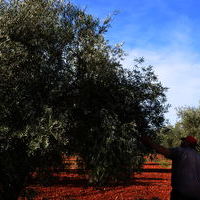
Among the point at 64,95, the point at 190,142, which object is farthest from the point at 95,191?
the point at 190,142

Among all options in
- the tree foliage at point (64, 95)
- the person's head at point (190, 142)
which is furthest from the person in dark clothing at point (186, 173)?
the tree foliage at point (64, 95)

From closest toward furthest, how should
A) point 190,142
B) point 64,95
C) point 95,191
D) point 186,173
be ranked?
point 186,173 < point 190,142 < point 64,95 < point 95,191

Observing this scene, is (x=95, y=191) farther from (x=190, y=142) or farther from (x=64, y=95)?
(x=190, y=142)

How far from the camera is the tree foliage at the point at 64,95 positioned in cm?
1123

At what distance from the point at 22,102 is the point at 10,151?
187 cm

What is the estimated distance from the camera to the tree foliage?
11.2m

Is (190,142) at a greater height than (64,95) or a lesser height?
lesser

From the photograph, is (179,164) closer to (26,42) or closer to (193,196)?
(193,196)

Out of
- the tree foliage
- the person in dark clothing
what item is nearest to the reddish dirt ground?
the tree foliage

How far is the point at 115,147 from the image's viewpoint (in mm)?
11352

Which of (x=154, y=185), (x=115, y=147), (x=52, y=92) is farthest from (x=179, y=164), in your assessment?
(x=154, y=185)

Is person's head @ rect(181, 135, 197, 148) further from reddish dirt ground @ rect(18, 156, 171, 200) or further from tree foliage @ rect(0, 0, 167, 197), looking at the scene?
reddish dirt ground @ rect(18, 156, 171, 200)

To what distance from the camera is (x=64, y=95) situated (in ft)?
40.2

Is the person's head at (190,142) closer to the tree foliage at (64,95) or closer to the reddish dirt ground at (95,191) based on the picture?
the tree foliage at (64,95)
